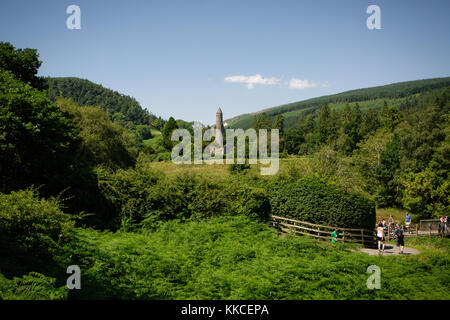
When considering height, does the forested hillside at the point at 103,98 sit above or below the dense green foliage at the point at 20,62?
above

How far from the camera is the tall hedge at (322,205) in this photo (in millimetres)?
17734

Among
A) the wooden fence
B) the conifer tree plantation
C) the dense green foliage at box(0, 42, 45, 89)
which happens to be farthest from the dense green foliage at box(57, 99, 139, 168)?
the wooden fence

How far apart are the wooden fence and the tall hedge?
402 millimetres

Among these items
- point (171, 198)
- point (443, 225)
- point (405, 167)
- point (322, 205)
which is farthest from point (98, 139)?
point (405, 167)

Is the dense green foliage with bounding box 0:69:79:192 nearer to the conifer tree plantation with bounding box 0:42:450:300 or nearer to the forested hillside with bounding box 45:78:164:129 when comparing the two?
the conifer tree plantation with bounding box 0:42:450:300

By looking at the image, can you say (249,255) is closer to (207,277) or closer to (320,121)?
(207,277)

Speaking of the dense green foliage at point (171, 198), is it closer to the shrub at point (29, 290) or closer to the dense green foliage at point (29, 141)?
the dense green foliage at point (29, 141)

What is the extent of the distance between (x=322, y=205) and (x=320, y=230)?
1586mm

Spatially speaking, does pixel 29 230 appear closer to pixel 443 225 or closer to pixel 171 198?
pixel 171 198

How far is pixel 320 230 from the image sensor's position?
17750mm

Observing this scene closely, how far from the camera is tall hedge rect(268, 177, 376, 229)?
698 inches

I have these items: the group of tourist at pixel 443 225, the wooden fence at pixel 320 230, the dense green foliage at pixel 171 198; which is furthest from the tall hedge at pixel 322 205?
the group of tourist at pixel 443 225

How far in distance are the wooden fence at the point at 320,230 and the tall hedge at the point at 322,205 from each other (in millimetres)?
402

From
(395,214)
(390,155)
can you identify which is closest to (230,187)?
(395,214)
